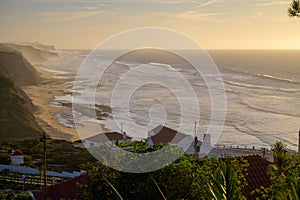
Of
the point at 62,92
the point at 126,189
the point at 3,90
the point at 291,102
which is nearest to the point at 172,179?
the point at 126,189

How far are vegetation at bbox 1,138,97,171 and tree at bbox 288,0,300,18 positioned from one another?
21.2 m

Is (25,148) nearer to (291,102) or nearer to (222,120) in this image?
(222,120)

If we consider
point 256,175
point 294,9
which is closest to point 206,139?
point 256,175

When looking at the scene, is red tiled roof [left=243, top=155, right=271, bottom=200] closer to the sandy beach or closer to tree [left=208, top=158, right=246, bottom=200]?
tree [left=208, top=158, right=246, bottom=200]

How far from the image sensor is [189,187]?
7.29 m

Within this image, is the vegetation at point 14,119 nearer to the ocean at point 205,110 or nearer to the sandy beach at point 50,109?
the sandy beach at point 50,109

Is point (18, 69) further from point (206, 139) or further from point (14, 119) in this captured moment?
point (206, 139)

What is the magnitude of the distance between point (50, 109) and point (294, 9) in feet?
161

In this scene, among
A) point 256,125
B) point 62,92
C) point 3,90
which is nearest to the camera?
point 256,125

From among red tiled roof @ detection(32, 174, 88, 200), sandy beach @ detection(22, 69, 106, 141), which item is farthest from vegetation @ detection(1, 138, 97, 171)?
red tiled roof @ detection(32, 174, 88, 200)

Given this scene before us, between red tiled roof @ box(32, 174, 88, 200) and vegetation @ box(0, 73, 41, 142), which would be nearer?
red tiled roof @ box(32, 174, 88, 200)

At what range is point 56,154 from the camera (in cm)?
3189

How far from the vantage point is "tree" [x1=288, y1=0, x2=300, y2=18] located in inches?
259

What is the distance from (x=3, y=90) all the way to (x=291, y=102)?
36.4 metres
